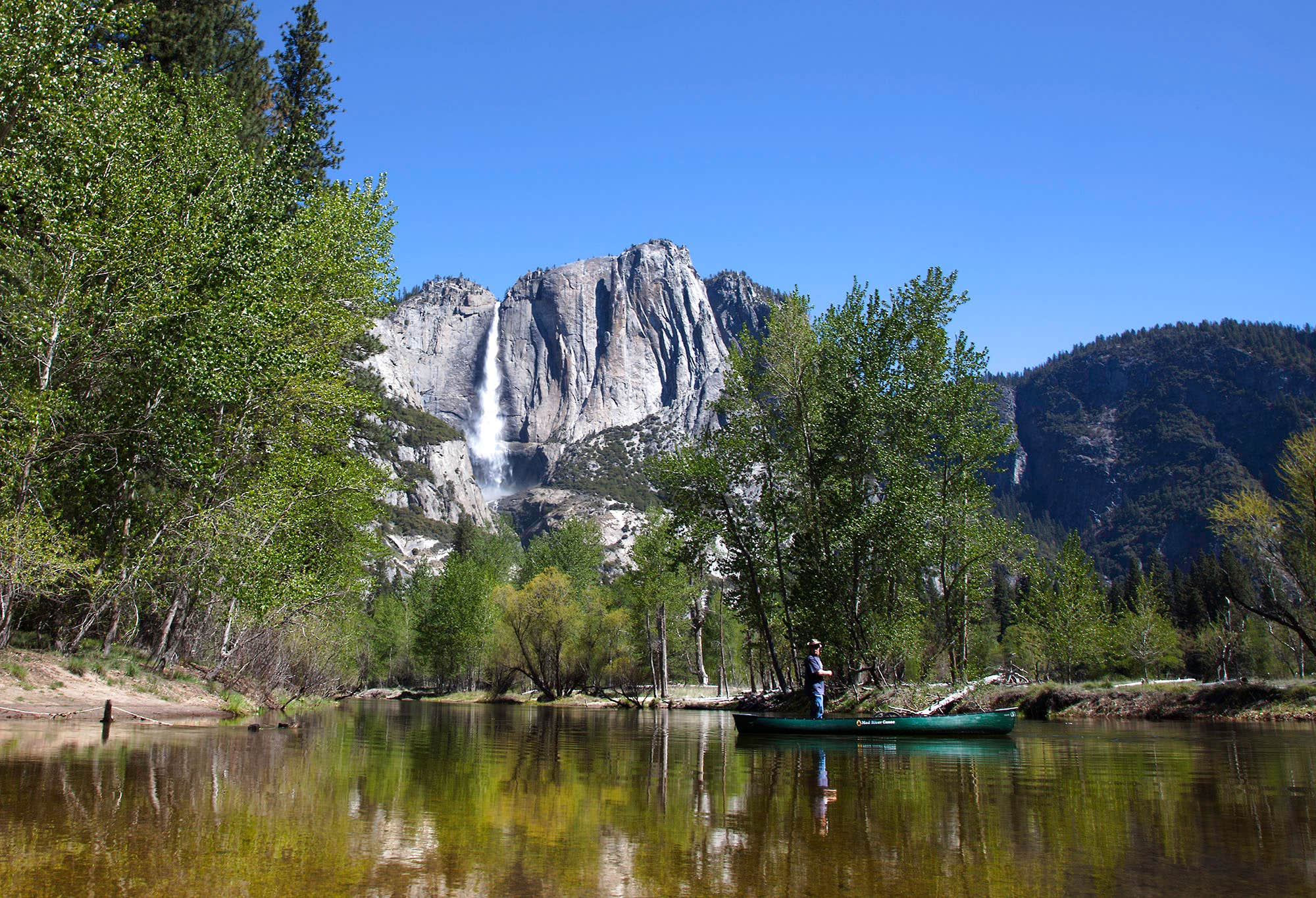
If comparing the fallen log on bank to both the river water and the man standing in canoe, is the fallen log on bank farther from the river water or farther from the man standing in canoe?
the river water

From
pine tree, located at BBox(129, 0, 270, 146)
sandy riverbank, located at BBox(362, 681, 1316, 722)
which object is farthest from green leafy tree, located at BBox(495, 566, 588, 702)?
pine tree, located at BBox(129, 0, 270, 146)

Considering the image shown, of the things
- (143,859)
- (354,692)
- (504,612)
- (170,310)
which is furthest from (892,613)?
(354,692)

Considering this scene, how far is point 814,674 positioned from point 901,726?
3015mm

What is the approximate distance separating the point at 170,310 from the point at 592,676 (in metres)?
51.1

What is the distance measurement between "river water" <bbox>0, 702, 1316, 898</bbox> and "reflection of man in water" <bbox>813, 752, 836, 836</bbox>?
0.05 metres

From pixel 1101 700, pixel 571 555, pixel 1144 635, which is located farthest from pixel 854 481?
pixel 571 555

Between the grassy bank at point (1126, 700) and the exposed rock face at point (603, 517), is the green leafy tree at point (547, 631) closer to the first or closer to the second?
the grassy bank at point (1126, 700)

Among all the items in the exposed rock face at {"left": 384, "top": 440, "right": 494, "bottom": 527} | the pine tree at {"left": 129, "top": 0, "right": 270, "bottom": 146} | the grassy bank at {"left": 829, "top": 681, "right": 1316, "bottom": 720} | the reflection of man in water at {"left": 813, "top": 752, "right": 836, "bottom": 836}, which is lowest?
the grassy bank at {"left": 829, "top": 681, "right": 1316, "bottom": 720}

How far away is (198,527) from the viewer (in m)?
17.5

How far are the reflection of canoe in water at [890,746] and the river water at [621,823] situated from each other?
1.75 metres

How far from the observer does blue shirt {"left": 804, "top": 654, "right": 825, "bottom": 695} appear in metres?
17.2

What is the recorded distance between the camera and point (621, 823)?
6660 millimetres

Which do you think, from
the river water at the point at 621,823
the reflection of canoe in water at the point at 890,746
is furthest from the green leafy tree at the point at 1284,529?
the river water at the point at 621,823

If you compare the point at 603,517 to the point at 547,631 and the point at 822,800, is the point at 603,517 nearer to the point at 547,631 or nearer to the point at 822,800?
the point at 547,631
